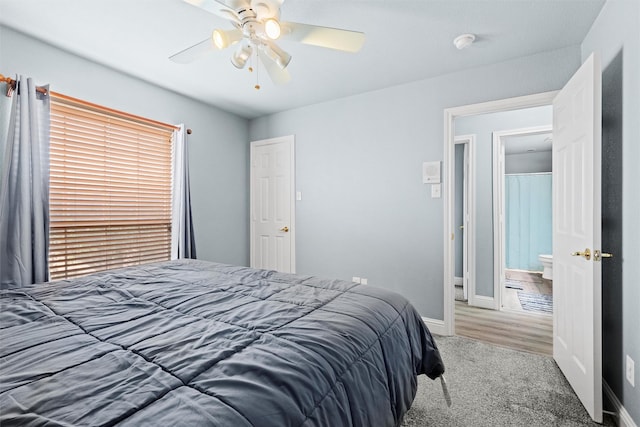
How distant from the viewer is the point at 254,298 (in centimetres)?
149

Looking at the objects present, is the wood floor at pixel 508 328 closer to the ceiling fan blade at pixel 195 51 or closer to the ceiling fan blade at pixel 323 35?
the ceiling fan blade at pixel 323 35

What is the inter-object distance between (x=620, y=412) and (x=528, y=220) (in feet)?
15.9

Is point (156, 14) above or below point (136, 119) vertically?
above

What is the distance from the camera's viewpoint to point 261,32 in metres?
1.64

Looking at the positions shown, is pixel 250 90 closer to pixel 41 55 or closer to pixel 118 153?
pixel 118 153

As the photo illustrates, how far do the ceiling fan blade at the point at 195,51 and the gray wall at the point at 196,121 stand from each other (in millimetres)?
1264

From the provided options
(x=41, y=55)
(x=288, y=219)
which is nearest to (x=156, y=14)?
(x=41, y=55)

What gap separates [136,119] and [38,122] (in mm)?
756

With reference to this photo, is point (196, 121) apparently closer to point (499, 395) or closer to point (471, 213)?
point (471, 213)

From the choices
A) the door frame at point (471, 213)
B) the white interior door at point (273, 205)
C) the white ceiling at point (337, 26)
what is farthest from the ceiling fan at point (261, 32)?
the door frame at point (471, 213)

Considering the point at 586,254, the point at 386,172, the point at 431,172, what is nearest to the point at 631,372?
the point at 586,254

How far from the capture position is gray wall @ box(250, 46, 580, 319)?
8.97 feet

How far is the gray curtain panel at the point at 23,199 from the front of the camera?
6.79 feet

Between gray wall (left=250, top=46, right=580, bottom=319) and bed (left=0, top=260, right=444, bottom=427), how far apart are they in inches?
59.6
